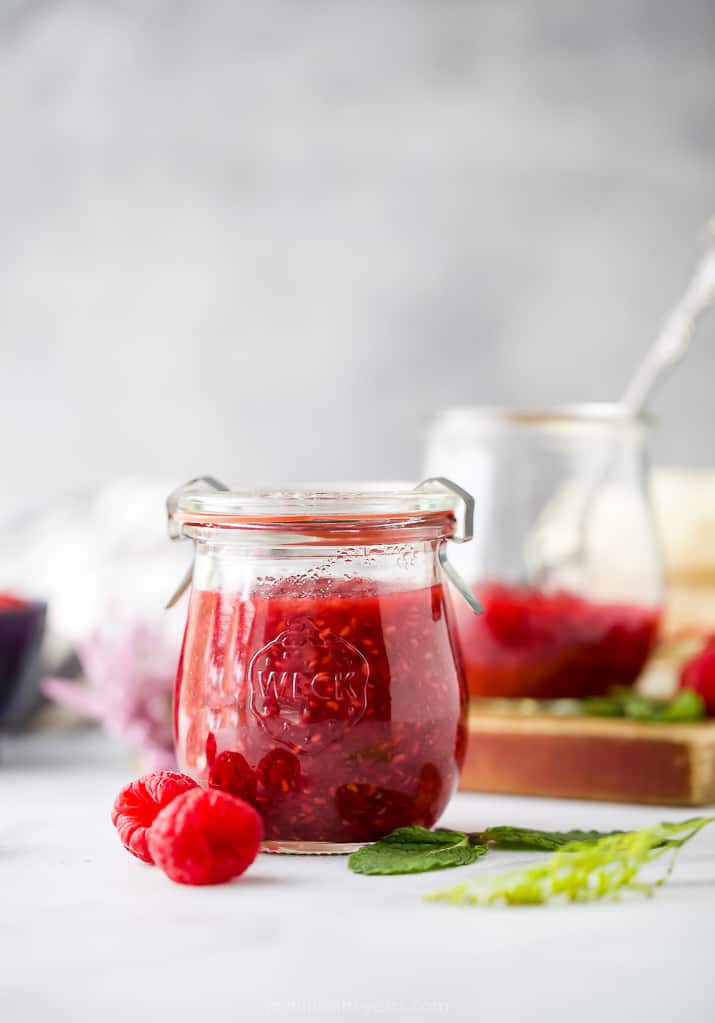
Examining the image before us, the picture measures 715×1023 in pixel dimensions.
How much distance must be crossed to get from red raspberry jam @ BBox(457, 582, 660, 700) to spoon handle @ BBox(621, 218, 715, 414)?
27cm

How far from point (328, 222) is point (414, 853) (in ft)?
5.85

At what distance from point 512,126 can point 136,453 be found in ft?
3.18

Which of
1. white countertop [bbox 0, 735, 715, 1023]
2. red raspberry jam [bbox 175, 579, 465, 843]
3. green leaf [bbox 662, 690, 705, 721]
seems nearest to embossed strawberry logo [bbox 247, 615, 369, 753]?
red raspberry jam [bbox 175, 579, 465, 843]

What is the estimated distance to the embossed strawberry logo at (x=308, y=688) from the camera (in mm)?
998

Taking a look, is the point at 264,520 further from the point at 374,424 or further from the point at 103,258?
the point at 103,258

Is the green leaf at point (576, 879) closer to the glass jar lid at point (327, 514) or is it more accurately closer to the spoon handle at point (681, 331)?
the glass jar lid at point (327, 514)

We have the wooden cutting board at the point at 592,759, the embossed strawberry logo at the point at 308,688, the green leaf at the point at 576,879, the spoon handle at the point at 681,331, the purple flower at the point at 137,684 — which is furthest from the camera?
the spoon handle at the point at 681,331

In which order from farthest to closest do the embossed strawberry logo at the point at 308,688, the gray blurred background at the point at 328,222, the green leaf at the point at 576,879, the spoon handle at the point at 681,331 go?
the gray blurred background at the point at 328,222 < the spoon handle at the point at 681,331 < the embossed strawberry logo at the point at 308,688 < the green leaf at the point at 576,879

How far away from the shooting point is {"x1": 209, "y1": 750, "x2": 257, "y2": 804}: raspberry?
1.02 meters

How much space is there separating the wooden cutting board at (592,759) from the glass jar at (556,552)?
92 mm

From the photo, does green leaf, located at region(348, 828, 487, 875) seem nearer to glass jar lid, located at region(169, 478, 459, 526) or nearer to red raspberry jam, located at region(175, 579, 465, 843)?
red raspberry jam, located at region(175, 579, 465, 843)

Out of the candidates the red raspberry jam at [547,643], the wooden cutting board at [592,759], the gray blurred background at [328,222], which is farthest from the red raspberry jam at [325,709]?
the gray blurred background at [328,222]

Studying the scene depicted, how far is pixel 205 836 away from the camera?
94cm

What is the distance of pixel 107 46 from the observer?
2611mm
